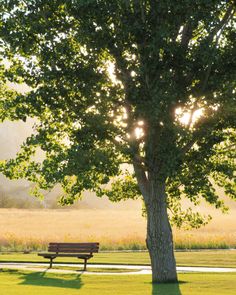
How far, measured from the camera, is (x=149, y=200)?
24.6 metres

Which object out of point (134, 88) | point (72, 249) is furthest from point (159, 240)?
point (72, 249)

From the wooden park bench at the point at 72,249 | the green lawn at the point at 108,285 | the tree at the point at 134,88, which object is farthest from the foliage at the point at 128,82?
the wooden park bench at the point at 72,249

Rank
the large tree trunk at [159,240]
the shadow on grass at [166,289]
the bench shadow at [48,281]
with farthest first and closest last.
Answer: the large tree trunk at [159,240] < the bench shadow at [48,281] < the shadow on grass at [166,289]

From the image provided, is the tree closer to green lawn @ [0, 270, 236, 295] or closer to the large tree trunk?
the large tree trunk

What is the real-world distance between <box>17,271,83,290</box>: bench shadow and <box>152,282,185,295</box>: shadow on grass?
2.36 metres

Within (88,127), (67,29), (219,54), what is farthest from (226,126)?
(67,29)

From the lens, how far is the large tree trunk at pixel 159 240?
24.3m

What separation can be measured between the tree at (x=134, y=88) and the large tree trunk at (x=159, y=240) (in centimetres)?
3

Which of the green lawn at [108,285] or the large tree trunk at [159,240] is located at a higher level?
the large tree trunk at [159,240]

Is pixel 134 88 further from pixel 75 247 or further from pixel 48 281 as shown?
pixel 75 247

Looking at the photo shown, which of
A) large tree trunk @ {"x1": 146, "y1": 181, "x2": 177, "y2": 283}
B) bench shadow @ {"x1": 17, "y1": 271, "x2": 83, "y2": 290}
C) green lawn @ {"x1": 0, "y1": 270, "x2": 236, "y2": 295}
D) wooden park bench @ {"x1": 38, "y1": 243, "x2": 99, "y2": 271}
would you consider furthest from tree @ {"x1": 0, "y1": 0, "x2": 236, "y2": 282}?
wooden park bench @ {"x1": 38, "y1": 243, "x2": 99, "y2": 271}

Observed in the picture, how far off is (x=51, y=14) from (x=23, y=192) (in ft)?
548

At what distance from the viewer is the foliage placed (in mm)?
21797

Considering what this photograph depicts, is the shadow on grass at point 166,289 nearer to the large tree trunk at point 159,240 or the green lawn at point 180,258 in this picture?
the large tree trunk at point 159,240
